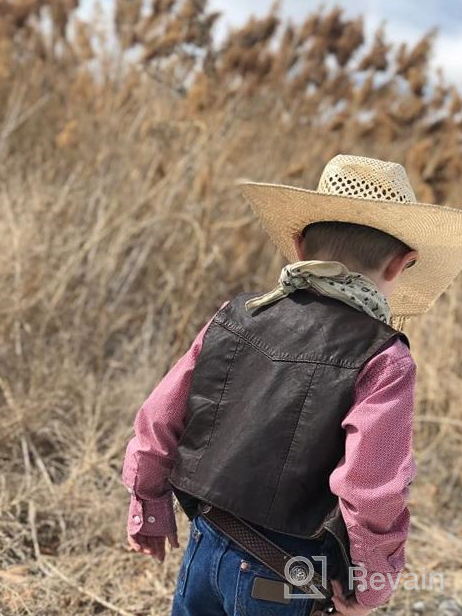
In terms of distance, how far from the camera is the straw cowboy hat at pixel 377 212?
61.6 inches

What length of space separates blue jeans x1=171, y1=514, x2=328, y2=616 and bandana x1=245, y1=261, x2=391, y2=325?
0.41 meters

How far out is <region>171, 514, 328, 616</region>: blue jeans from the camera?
1.51 meters

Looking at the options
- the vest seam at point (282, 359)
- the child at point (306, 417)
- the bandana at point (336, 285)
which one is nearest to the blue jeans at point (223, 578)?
the child at point (306, 417)

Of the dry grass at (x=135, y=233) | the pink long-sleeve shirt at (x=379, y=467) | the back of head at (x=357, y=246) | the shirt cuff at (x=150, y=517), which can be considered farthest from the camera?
the dry grass at (x=135, y=233)

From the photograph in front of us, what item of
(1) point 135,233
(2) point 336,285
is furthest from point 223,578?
(1) point 135,233

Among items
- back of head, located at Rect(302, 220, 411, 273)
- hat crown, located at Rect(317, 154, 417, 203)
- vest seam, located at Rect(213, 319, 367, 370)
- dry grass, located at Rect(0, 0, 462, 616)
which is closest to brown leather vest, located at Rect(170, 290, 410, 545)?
vest seam, located at Rect(213, 319, 367, 370)

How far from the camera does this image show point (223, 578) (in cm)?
155

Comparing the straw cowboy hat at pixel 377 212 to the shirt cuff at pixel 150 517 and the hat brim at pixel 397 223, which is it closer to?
the hat brim at pixel 397 223

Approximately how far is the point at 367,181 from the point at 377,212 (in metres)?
0.13

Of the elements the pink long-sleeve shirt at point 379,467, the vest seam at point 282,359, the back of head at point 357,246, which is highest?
the back of head at point 357,246

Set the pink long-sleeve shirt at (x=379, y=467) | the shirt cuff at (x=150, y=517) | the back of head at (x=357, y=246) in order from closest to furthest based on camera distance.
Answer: the pink long-sleeve shirt at (x=379, y=467) → the back of head at (x=357, y=246) → the shirt cuff at (x=150, y=517)

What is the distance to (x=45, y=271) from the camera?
156 inches

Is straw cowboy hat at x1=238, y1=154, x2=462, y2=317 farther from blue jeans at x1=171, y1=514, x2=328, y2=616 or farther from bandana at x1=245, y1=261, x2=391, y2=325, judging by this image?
blue jeans at x1=171, y1=514, x2=328, y2=616

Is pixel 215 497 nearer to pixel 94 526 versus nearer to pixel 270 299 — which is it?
pixel 270 299
